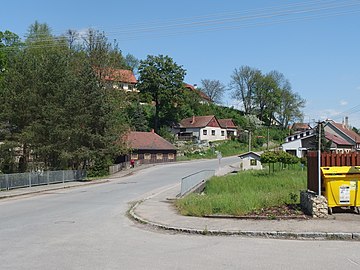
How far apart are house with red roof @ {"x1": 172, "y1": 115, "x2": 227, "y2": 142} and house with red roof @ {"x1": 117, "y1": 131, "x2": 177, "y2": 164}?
24512 millimetres

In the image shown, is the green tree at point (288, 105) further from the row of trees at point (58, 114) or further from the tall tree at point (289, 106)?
the row of trees at point (58, 114)

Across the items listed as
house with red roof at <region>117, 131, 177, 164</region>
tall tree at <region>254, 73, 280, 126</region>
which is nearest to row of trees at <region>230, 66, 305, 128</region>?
tall tree at <region>254, 73, 280, 126</region>

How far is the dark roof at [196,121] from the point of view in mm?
100312

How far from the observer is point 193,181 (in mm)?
28000

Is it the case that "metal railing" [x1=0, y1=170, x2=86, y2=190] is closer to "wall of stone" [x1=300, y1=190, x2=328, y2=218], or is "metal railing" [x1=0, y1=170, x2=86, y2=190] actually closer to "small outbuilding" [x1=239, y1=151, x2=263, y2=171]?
"small outbuilding" [x1=239, y1=151, x2=263, y2=171]

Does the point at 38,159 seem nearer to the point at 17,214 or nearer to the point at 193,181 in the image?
the point at 193,181

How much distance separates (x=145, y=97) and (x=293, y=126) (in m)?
48.4

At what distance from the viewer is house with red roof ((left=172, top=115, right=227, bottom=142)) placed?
100125 millimetres

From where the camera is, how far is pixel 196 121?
10238 cm

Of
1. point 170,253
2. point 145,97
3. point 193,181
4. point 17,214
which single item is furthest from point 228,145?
point 170,253

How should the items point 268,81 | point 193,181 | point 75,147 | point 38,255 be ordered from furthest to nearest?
point 268,81, point 75,147, point 193,181, point 38,255

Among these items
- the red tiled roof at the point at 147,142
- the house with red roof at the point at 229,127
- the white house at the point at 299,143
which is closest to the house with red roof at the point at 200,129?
the house with red roof at the point at 229,127

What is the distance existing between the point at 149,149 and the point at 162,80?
21.5 m

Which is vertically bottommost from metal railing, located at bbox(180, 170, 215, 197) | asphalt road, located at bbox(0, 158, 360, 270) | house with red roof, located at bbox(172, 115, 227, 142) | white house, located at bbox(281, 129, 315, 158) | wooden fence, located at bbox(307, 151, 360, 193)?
asphalt road, located at bbox(0, 158, 360, 270)
